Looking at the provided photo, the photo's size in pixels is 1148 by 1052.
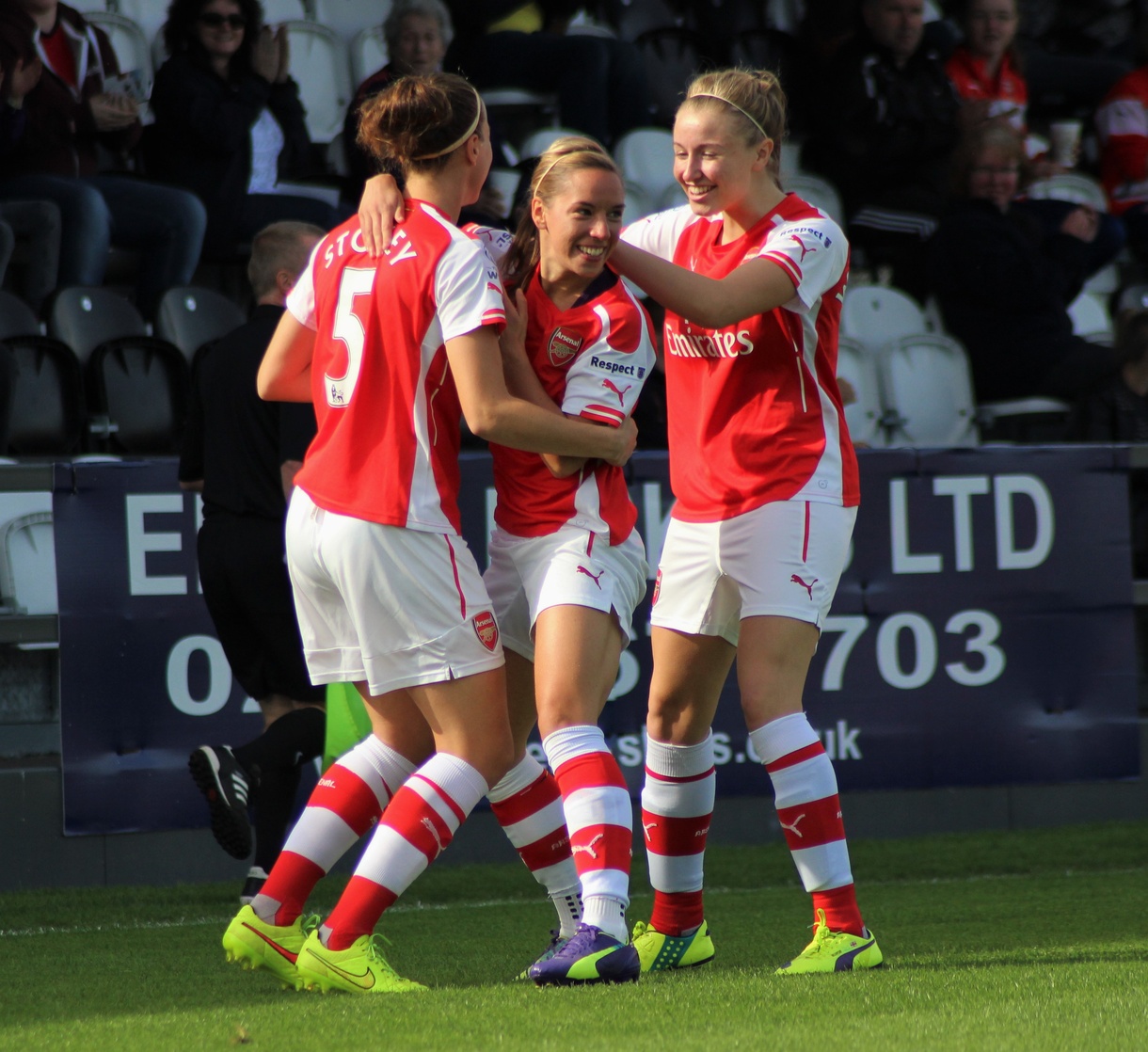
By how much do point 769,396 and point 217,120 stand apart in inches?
188

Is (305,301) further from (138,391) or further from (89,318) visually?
(89,318)

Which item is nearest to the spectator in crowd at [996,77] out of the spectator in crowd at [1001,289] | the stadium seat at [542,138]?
the spectator in crowd at [1001,289]

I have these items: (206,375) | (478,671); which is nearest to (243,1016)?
(478,671)

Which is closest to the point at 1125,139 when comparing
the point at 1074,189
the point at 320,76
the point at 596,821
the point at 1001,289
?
the point at 1074,189

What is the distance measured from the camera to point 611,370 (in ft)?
11.2

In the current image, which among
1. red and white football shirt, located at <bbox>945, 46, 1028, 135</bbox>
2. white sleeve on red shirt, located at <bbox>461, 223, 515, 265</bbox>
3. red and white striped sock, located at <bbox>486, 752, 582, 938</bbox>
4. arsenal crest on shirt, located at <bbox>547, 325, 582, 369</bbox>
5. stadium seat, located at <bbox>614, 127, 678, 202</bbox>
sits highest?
red and white football shirt, located at <bbox>945, 46, 1028, 135</bbox>

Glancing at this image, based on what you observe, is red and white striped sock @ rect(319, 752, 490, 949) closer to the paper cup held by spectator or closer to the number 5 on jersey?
the number 5 on jersey

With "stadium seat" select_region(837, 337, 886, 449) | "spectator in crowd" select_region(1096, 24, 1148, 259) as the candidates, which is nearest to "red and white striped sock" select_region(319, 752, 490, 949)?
"stadium seat" select_region(837, 337, 886, 449)

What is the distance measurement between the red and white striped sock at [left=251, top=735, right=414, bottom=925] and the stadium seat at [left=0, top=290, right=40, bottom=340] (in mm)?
3690

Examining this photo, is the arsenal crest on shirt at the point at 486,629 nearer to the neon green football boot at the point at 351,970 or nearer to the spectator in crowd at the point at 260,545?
the neon green football boot at the point at 351,970

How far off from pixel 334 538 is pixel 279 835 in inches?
73.8

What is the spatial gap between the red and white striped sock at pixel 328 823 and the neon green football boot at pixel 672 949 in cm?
70

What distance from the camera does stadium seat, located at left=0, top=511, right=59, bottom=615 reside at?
18.3 ft

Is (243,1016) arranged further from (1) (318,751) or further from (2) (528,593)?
(1) (318,751)
